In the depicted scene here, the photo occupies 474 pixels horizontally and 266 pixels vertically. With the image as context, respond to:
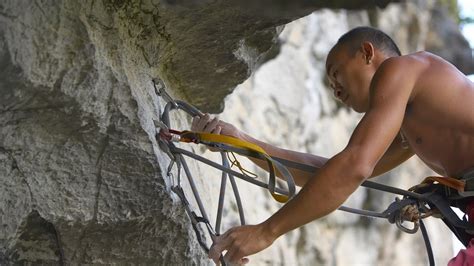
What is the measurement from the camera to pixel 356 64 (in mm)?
1841

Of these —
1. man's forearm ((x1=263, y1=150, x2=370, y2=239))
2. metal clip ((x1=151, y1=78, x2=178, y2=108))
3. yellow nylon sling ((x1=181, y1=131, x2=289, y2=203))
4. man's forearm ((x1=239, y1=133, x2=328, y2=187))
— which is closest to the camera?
man's forearm ((x1=263, y1=150, x2=370, y2=239))

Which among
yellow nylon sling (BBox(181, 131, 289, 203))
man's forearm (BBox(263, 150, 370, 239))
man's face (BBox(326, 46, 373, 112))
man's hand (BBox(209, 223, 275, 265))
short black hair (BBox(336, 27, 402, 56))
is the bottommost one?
man's hand (BBox(209, 223, 275, 265))

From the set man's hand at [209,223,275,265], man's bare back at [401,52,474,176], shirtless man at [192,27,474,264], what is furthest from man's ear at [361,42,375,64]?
man's hand at [209,223,275,265]

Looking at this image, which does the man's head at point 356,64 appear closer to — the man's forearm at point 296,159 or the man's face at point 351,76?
the man's face at point 351,76

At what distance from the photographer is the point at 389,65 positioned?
1.64m

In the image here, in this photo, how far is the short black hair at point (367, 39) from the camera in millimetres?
1854

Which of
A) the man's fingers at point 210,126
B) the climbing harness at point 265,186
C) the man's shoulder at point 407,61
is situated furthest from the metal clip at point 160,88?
the man's shoulder at point 407,61

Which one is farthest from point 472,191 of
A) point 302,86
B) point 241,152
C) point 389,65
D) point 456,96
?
point 302,86

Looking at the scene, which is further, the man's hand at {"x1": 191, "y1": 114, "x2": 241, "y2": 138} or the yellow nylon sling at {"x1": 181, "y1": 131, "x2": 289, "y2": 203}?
the man's hand at {"x1": 191, "y1": 114, "x2": 241, "y2": 138}

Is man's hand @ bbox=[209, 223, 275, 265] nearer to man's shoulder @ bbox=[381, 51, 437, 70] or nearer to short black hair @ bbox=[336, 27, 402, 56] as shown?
man's shoulder @ bbox=[381, 51, 437, 70]

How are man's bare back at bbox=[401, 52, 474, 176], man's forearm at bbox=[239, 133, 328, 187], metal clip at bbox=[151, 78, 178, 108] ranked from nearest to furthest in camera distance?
man's bare back at bbox=[401, 52, 474, 176] → metal clip at bbox=[151, 78, 178, 108] → man's forearm at bbox=[239, 133, 328, 187]

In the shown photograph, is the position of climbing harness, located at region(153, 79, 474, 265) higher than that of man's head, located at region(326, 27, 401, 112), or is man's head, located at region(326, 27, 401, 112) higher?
man's head, located at region(326, 27, 401, 112)

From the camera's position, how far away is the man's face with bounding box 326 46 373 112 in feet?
6.02

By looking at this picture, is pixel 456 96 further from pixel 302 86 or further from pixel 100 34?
pixel 302 86
